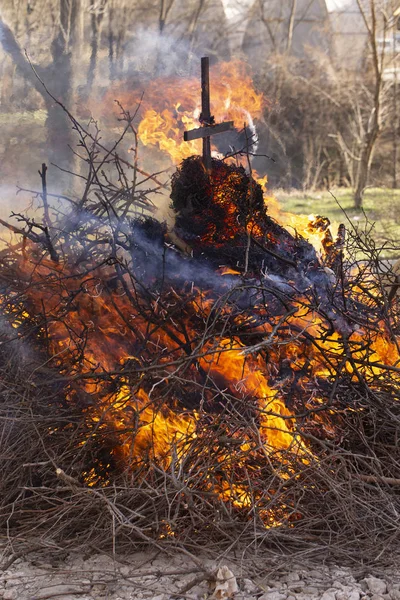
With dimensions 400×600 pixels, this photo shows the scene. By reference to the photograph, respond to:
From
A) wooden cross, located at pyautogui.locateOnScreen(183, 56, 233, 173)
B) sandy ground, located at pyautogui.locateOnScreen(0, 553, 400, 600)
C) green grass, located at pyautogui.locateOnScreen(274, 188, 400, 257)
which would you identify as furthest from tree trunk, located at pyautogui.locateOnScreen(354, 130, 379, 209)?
sandy ground, located at pyautogui.locateOnScreen(0, 553, 400, 600)

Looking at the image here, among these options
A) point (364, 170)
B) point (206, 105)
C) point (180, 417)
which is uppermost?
point (206, 105)

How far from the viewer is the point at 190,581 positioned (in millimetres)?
3008

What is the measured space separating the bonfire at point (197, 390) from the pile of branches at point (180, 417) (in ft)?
0.04

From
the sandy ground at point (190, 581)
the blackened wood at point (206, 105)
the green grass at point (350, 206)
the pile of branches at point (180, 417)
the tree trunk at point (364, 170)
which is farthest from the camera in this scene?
the tree trunk at point (364, 170)

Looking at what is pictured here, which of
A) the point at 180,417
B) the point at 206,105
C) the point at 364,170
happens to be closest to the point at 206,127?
the point at 206,105

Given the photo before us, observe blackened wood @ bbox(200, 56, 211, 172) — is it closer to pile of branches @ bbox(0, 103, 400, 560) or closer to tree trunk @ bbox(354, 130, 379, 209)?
pile of branches @ bbox(0, 103, 400, 560)

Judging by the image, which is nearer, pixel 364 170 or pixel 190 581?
pixel 190 581

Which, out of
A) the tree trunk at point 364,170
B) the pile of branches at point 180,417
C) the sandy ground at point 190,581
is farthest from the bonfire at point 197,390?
the tree trunk at point 364,170

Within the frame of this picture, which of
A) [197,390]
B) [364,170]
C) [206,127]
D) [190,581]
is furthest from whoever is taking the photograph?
[364,170]

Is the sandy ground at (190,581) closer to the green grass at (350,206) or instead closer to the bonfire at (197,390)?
the bonfire at (197,390)

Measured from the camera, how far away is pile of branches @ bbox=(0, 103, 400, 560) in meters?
3.36

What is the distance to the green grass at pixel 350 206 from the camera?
1483 centimetres

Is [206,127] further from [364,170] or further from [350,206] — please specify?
[350,206]

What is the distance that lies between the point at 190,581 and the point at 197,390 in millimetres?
1219
